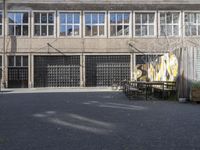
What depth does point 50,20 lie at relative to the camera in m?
44.3

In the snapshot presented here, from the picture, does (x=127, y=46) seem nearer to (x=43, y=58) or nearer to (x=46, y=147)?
(x=43, y=58)

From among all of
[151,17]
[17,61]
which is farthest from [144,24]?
[17,61]

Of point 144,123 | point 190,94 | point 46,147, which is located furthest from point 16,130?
point 190,94

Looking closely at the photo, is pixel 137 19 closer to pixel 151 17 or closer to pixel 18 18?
pixel 151 17

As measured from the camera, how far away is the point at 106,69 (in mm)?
43875

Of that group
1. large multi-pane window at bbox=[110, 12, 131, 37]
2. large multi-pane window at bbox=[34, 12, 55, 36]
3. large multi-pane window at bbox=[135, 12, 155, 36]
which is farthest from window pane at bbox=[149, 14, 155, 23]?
large multi-pane window at bbox=[34, 12, 55, 36]

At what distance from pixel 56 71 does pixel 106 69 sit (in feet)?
17.5

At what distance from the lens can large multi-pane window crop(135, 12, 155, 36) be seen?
45.0m

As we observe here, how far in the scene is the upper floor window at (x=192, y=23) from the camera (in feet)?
149

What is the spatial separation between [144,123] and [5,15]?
35234mm

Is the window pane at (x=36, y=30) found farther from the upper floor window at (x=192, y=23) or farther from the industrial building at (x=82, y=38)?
the upper floor window at (x=192, y=23)

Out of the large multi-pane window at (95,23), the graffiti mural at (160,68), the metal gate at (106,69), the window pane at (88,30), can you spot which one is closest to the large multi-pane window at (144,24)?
the graffiti mural at (160,68)

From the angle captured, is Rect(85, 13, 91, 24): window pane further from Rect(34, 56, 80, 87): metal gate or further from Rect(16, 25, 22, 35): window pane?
Rect(16, 25, 22, 35): window pane

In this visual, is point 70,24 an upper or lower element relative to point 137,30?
upper
